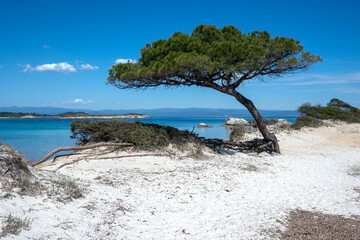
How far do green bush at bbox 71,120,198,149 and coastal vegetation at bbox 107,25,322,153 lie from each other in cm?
193

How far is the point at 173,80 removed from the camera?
11.3m

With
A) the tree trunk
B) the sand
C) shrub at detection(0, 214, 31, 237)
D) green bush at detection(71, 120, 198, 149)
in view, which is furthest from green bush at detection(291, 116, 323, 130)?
shrub at detection(0, 214, 31, 237)

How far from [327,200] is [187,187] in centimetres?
339

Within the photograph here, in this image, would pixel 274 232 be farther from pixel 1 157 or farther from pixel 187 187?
pixel 1 157

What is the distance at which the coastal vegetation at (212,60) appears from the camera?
9.75m

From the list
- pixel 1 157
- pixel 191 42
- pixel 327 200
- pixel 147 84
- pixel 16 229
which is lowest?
pixel 327 200

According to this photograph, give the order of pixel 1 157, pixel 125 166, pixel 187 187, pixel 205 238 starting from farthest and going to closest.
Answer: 1. pixel 125 166
2. pixel 187 187
3. pixel 1 157
4. pixel 205 238

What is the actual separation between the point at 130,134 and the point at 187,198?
4.94 metres

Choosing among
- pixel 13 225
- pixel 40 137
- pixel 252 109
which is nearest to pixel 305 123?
pixel 252 109

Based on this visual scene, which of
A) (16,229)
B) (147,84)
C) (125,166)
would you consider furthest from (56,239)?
(147,84)

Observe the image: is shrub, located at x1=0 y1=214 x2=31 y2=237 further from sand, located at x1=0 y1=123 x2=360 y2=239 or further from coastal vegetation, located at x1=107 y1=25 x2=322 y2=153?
coastal vegetation, located at x1=107 y1=25 x2=322 y2=153

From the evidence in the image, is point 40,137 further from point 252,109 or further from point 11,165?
point 11,165

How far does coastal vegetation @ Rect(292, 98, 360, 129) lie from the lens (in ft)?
75.9

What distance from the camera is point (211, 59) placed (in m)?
10.1
